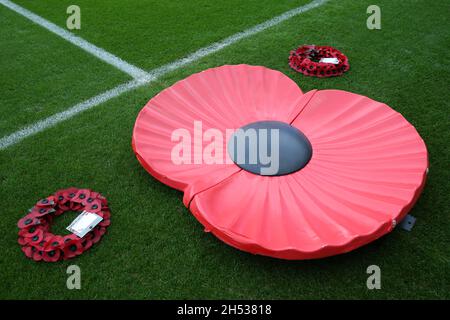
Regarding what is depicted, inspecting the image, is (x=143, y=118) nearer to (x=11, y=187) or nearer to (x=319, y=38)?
(x=11, y=187)

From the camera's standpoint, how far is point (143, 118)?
3.62 meters

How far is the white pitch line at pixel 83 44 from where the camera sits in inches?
188

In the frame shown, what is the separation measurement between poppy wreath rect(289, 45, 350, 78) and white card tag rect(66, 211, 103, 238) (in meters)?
2.82

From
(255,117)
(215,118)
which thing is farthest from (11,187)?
(255,117)

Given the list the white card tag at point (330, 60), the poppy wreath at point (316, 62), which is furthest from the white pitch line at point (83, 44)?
the white card tag at point (330, 60)

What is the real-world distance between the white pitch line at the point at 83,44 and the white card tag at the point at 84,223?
2.13 m

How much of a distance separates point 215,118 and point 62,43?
276 centimetres

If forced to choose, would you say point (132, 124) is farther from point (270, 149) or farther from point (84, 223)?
point (270, 149)

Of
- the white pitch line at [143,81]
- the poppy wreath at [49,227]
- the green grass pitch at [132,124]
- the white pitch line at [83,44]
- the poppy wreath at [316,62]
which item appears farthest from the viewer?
the white pitch line at [83,44]

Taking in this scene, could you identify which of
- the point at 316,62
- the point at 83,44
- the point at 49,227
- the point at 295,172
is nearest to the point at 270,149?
the point at 295,172

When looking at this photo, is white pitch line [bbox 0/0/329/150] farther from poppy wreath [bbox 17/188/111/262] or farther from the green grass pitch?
poppy wreath [bbox 17/188/111/262]

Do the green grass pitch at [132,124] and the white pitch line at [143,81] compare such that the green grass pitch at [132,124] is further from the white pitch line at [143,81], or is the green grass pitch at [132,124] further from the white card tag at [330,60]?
the white card tag at [330,60]

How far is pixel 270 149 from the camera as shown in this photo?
332 centimetres

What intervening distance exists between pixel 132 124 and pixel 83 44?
1918 mm
